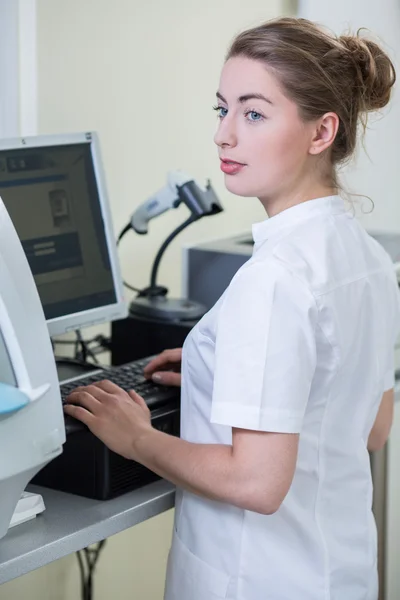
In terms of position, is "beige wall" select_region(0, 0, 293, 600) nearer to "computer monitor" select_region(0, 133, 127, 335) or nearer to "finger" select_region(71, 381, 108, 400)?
"computer monitor" select_region(0, 133, 127, 335)

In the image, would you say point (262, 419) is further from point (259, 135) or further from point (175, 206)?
point (175, 206)

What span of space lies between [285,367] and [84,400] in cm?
38

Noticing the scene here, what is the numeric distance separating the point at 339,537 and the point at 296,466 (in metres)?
0.16

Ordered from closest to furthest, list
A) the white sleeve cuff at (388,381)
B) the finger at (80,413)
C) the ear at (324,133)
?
1. the ear at (324,133)
2. the finger at (80,413)
3. the white sleeve cuff at (388,381)

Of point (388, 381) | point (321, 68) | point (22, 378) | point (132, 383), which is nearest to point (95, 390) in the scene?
point (132, 383)

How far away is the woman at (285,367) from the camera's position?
1.27m

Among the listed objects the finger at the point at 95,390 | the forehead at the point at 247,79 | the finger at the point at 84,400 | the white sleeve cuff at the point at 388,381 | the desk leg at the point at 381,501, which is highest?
the forehead at the point at 247,79

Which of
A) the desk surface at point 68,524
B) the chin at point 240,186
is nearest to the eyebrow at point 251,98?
the chin at point 240,186

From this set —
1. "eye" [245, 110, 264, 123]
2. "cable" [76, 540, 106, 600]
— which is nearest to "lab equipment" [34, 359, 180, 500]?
"eye" [245, 110, 264, 123]

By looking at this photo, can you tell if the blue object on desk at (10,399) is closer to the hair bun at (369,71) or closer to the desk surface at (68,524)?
the desk surface at (68,524)

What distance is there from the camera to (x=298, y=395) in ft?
4.19

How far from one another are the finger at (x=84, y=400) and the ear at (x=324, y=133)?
0.48 meters

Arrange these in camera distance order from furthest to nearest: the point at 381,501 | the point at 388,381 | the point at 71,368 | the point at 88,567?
the point at 88,567
the point at 381,501
the point at 71,368
the point at 388,381

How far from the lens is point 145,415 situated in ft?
4.86
